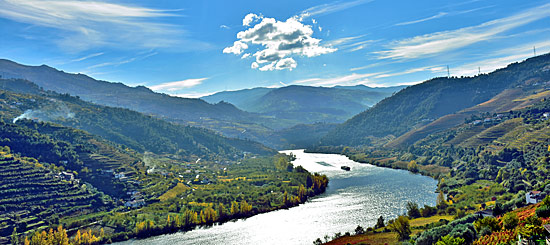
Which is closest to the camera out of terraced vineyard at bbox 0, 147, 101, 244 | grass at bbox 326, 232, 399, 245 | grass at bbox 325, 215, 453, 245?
grass at bbox 326, 232, 399, 245

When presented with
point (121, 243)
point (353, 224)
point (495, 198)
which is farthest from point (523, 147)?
point (121, 243)

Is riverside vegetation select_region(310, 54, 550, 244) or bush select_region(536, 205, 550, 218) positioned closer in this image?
bush select_region(536, 205, 550, 218)

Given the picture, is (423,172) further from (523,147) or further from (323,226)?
(323,226)

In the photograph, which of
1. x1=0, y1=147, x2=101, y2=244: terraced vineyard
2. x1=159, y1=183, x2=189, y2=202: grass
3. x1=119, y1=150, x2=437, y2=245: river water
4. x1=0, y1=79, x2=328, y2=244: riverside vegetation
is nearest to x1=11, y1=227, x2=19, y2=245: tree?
x1=0, y1=79, x2=328, y2=244: riverside vegetation

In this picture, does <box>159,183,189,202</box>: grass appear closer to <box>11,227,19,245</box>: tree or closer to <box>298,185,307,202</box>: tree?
<box>11,227,19,245</box>: tree

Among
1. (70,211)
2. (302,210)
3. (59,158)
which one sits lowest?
(302,210)

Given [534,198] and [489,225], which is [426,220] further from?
[489,225]
